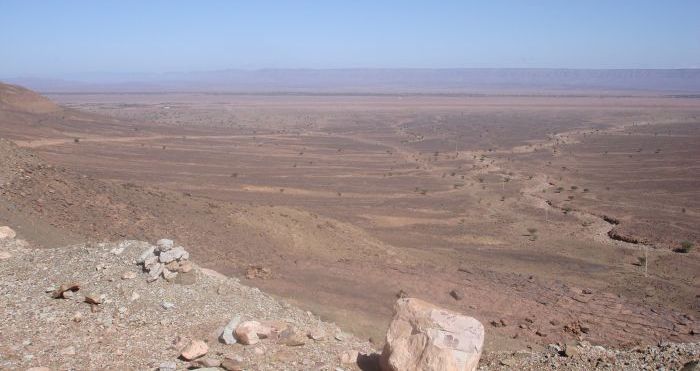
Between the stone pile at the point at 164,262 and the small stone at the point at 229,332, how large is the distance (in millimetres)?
2422

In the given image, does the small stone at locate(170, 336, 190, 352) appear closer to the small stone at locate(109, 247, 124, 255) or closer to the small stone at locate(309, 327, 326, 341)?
the small stone at locate(309, 327, 326, 341)

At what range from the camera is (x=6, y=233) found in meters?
14.3

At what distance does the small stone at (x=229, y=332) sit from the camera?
9117 millimetres

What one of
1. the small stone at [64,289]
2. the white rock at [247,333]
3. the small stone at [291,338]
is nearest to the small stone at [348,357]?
the small stone at [291,338]

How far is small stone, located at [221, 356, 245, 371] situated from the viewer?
27.0 ft

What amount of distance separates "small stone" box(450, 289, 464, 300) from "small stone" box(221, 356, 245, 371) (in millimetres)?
8940

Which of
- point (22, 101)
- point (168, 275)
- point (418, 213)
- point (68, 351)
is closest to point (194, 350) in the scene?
point (68, 351)

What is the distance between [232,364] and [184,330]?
181cm

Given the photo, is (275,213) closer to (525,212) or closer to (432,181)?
(525,212)

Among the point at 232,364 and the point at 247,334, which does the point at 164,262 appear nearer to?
the point at 247,334

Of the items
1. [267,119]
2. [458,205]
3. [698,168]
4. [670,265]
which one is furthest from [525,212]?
[267,119]

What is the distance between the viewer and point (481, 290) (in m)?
17.1

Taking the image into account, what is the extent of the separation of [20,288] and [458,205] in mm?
27943

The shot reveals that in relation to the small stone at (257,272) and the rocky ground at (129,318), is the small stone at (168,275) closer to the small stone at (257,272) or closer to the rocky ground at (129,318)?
the rocky ground at (129,318)
